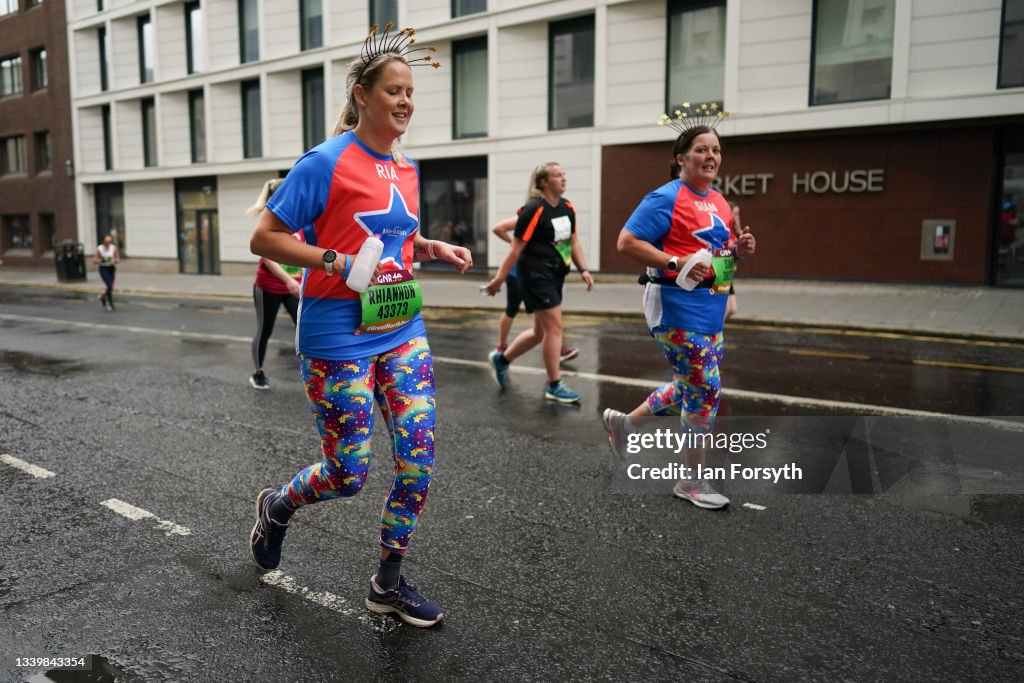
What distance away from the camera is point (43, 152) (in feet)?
123

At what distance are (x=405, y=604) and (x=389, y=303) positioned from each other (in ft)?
3.75

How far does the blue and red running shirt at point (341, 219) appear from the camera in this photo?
9.83 feet

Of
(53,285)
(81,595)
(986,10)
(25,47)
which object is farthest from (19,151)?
(81,595)

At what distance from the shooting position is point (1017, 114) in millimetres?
15531

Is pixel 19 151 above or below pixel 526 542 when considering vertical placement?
above

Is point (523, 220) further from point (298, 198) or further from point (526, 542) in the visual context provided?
point (298, 198)

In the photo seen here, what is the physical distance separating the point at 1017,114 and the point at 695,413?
14560 mm

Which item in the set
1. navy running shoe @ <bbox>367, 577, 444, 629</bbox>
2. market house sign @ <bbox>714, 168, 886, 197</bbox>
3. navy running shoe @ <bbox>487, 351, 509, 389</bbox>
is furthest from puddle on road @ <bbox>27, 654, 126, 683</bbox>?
market house sign @ <bbox>714, 168, 886, 197</bbox>

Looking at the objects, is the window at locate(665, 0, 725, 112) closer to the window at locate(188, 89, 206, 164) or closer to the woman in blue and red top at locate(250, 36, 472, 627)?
the woman in blue and red top at locate(250, 36, 472, 627)

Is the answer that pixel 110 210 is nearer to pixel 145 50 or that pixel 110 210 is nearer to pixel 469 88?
pixel 145 50

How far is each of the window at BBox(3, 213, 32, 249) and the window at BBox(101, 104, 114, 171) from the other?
6.00m

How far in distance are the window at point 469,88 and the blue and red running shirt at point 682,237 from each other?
20.3 meters

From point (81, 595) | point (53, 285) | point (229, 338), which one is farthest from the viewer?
point (53, 285)

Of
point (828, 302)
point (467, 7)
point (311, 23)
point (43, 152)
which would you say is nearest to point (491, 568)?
point (828, 302)
